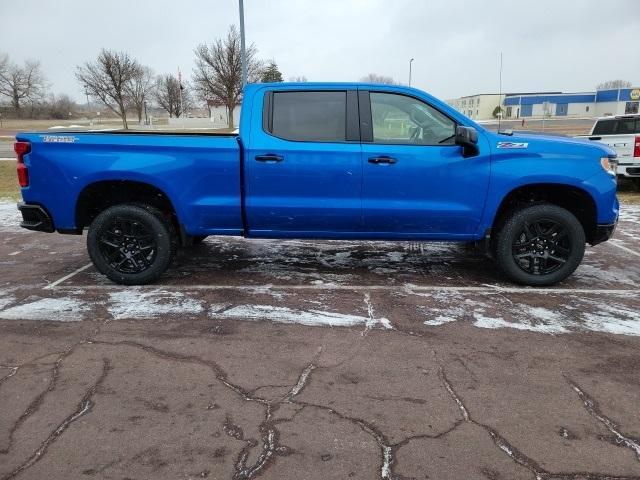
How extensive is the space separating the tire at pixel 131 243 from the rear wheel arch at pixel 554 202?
320 centimetres

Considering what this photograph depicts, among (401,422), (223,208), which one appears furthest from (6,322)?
(401,422)

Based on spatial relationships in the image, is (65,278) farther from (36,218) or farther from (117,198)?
(117,198)

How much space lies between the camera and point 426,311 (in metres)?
4.47

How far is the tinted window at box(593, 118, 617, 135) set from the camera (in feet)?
40.3

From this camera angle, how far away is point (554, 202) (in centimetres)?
520

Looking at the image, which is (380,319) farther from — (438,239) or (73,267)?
(73,267)

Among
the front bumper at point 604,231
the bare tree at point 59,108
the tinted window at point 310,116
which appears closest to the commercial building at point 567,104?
the bare tree at point 59,108

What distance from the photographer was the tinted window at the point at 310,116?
4922mm

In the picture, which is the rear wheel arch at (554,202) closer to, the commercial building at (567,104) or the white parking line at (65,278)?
the white parking line at (65,278)

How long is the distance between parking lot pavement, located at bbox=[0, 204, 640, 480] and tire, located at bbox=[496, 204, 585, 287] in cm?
18

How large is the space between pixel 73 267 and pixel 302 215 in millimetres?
2834

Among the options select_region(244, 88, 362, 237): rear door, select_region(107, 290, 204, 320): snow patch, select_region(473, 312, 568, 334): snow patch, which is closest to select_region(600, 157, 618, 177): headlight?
select_region(473, 312, 568, 334): snow patch

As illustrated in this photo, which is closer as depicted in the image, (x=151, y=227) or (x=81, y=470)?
(x=81, y=470)

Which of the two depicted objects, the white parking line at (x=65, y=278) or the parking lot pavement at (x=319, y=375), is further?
the white parking line at (x=65, y=278)
